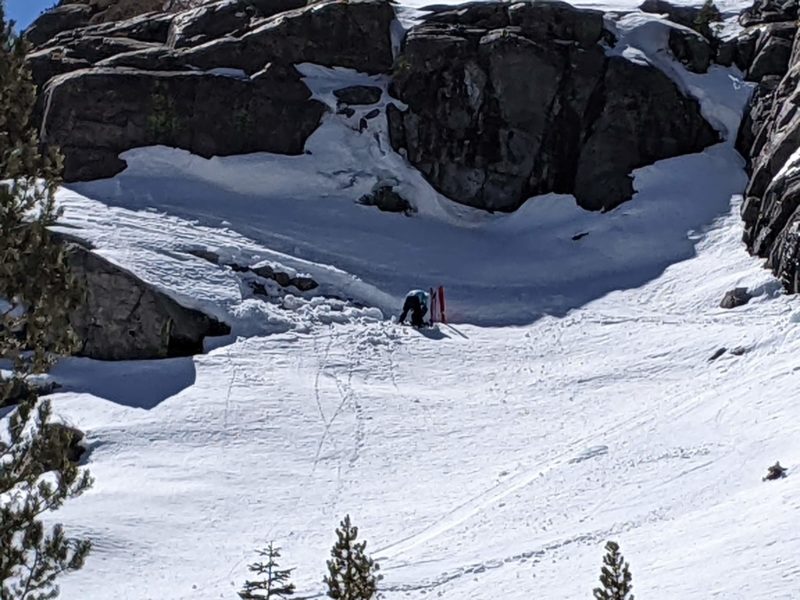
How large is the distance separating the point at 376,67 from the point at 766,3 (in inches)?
538

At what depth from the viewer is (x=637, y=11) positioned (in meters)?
37.9

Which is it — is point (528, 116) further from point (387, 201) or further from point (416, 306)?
point (416, 306)

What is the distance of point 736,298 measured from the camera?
82.8ft

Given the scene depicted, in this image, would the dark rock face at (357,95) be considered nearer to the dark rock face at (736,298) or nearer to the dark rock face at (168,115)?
the dark rock face at (168,115)

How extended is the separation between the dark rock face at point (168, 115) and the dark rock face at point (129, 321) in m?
8.00

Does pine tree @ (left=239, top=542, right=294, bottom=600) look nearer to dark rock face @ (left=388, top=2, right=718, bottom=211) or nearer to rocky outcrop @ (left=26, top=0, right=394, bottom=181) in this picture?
rocky outcrop @ (left=26, top=0, right=394, bottom=181)

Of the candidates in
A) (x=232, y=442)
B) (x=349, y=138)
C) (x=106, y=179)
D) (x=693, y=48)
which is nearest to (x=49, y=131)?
(x=106, y=179)

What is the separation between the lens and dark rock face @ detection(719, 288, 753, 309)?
25.1 meters

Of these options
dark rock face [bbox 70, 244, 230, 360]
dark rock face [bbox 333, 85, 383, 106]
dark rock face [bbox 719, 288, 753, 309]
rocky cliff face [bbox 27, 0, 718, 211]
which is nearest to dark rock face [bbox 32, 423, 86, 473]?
dark rock face [bbox 70, 244, 230, 360]

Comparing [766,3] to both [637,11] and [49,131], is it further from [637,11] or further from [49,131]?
[49,131]

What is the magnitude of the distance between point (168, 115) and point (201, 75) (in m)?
1.92

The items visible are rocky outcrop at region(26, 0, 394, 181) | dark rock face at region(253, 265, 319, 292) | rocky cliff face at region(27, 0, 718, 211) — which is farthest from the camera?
rocky cliff face at region(27, 0, 718, 211)

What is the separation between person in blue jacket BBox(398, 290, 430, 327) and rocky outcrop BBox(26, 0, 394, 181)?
32.3 ft

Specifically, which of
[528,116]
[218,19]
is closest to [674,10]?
[528,116]
